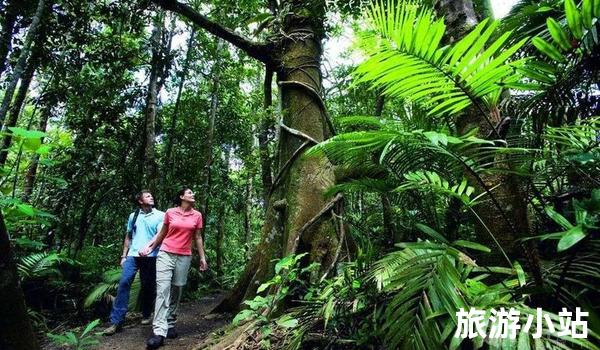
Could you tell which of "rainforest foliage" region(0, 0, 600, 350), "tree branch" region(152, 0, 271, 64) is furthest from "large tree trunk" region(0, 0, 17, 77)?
"tree branch" region(152, 0, 271, 64)

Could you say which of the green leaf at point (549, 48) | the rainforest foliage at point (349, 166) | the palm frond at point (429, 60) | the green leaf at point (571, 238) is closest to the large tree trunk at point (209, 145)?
the rainforest foliage at point (349, 166)

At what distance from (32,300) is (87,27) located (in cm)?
394

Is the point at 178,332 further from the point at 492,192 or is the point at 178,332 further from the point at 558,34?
the point at 558,34

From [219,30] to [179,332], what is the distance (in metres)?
3.20

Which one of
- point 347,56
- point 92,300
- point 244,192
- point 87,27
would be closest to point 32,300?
point 92,300

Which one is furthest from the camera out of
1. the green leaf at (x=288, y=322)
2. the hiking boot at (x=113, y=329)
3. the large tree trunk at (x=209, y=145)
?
the large tree trunk at (x=209, y=145)

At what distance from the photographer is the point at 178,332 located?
420 cm

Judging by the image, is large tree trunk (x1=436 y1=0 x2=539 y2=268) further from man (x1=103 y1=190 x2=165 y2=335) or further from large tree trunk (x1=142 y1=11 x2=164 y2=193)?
large tree trunk (x1=142 y1=11 x2=164 y2=193)

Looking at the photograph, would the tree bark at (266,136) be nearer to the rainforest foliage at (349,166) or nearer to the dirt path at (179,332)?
the rainforest foliage at (349,166)

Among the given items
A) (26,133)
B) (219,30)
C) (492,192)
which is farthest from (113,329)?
(492,192)

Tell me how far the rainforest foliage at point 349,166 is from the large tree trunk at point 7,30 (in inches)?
0.9

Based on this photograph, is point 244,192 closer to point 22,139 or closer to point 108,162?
point 108,162

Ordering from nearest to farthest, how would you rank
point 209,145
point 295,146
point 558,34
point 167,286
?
point 558,34 → point 167,286 → point 295,146 → point 209,145

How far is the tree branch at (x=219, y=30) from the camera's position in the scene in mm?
4281
